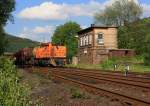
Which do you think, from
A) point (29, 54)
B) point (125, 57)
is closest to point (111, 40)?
point (125, 57)

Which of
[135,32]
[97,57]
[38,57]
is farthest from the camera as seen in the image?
[135,32]

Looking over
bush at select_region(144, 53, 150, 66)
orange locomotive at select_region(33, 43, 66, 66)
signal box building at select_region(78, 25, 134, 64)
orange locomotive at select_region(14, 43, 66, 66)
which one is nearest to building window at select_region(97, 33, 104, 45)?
signal box building at select_region(78, 25, 134, 64)

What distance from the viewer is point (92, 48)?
73375 mm

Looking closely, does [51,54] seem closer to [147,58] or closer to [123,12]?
[147,58]

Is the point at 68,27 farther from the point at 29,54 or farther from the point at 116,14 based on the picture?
the point at 29,54

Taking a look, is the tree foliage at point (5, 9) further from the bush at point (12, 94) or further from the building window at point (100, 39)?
the bush at point (12, 94)

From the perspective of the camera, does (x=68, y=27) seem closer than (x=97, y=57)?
No

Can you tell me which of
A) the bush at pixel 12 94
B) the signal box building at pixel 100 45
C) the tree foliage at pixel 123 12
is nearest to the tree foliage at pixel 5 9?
the signal box building at pixel 100 45

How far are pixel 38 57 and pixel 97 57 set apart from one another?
59.4ft

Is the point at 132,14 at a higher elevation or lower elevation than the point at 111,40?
higher

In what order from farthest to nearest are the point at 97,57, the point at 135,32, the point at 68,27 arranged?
the point at 68,27, the point at 135,32, the point at 97,57

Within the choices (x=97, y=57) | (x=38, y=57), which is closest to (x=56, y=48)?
(x=38, y=57)

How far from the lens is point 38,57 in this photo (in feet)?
185

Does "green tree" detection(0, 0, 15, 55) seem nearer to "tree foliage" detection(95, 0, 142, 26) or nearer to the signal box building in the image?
the signal box building
